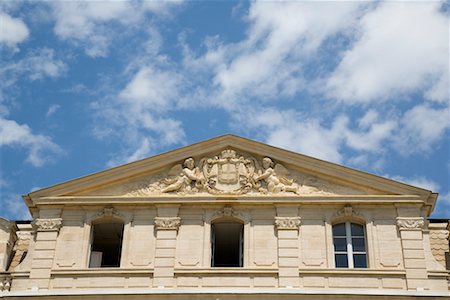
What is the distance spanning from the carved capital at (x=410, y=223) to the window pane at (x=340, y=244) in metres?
1.93

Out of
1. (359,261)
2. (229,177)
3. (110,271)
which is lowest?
(110,271)

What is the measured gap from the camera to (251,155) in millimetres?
32156

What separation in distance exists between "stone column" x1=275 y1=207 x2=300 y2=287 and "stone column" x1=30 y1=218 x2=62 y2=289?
767 centimetres

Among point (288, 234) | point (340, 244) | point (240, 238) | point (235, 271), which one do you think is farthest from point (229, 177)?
point (340, 244)

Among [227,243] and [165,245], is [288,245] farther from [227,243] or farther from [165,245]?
[165,245]

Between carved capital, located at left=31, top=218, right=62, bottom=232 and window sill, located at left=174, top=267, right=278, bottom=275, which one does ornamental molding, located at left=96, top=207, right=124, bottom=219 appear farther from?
window sill, located at left=174, top=267, right=278, bottom=275

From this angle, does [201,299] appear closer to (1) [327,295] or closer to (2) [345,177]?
(1) [327,295]

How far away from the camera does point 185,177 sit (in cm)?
3159

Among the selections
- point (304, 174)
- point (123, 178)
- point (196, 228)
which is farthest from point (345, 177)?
point (123, 178)

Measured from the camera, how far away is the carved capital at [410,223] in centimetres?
3025

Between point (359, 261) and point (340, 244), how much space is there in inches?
36.1

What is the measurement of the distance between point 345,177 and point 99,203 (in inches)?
342

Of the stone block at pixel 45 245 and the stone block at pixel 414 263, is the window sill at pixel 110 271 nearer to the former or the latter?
the stone block at pixel 45 245

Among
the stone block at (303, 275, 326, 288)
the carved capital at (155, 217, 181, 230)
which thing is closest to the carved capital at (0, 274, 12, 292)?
the carved capital at (155, 217, 181, 230)
